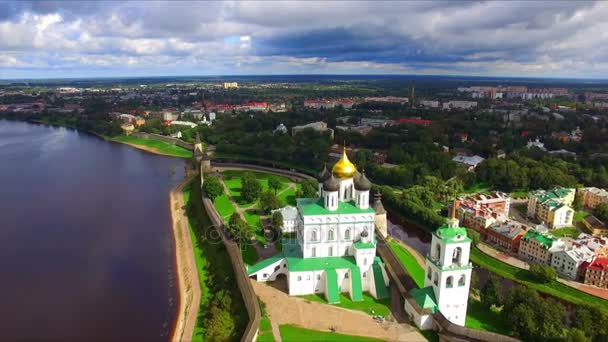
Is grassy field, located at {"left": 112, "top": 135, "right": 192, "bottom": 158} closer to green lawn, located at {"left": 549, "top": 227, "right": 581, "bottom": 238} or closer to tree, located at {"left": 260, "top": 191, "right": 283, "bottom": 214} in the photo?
tree, located at {"left": 260, "top": 191, "right": 283, "bottom": 214}

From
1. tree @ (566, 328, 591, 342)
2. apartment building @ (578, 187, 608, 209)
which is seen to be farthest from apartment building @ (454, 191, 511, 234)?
tree @ (566, 328, 591, 342)

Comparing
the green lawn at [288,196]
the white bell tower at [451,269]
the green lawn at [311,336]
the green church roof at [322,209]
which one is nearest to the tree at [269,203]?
the green lawn at [288,196]

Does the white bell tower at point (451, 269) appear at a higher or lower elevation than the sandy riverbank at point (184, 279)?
higher

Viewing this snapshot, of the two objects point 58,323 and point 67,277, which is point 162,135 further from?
point 58,323

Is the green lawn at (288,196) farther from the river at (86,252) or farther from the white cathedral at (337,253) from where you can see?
the white cathedral at (337,253)

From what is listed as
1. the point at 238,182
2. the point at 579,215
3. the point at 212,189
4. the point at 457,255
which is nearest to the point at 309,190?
the point at 212,189

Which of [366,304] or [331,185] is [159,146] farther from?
[366,304]
